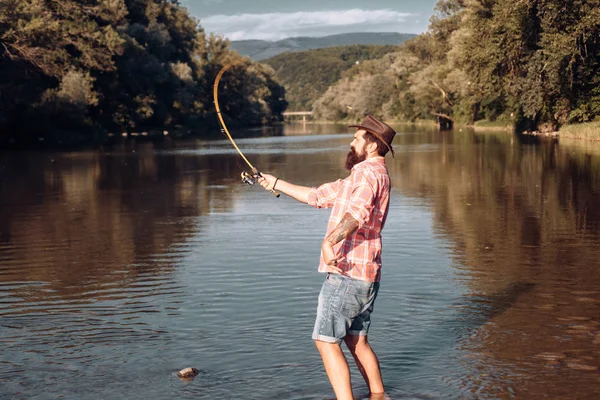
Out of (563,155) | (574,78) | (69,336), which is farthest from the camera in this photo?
(574,78)

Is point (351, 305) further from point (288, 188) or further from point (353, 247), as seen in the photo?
point (288, 188)

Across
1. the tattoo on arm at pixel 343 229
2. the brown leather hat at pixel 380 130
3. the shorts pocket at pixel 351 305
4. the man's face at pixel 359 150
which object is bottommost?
the shorts pocket at pixel 351 305

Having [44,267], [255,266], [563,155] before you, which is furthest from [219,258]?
[563,155]

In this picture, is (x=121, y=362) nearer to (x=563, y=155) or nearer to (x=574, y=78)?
(x=563, y=155)

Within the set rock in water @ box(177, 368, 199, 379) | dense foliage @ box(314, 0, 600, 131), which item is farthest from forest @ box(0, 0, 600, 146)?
rock in water @ box(177, 368, 199, 379)

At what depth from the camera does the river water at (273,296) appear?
638 cm

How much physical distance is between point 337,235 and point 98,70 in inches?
2666

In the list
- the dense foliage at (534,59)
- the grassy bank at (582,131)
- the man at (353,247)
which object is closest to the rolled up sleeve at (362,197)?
the man at (353,247)

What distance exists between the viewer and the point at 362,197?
512 centimetres

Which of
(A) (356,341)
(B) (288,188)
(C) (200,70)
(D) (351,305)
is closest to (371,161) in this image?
(B) (288,188)

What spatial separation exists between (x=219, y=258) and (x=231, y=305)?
2900 millimetres

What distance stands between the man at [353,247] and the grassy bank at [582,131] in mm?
38061

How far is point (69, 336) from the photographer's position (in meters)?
7.64

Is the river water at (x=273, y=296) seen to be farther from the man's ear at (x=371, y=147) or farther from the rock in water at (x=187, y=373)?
the man's ear at (x=371, y=147)
